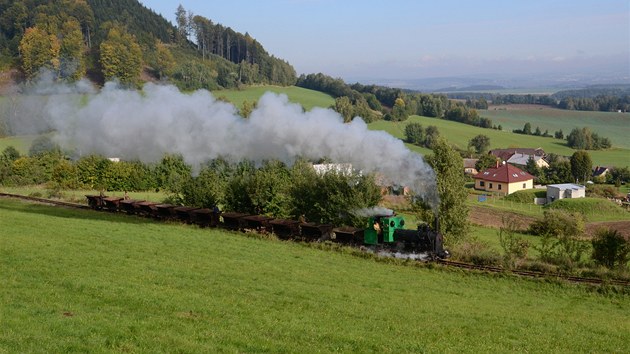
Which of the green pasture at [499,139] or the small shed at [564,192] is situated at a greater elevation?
the green pasture at [499,139]

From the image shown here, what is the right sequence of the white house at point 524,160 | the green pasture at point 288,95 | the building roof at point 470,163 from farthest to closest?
the green pasture at point 288,95
the white house at point 524,160
the building roof at point 470,163

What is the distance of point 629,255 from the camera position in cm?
2895

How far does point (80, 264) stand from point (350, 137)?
15804mm

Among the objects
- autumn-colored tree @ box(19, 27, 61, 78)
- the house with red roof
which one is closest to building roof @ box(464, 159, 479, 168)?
the house with red roof

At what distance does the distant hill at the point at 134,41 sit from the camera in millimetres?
77375

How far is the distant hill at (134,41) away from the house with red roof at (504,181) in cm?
5535

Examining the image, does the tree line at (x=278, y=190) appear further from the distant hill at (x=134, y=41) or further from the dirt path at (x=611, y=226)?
the distant hill at (x=134, y=41)

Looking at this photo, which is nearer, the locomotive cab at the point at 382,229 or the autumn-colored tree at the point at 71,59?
the locomotive cab at the point at 382,229

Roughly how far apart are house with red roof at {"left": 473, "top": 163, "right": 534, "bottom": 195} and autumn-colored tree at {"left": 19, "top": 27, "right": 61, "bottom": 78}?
203 ft

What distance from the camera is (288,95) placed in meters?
134

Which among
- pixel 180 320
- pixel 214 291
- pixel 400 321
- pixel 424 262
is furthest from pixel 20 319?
pixel 424 262

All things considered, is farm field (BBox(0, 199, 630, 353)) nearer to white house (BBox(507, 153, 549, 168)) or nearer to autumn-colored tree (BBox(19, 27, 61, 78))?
autumn-colored tree (BBox(19, 27, 61, 78))

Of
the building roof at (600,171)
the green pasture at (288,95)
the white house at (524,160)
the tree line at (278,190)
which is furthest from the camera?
the green pasture at (288,95)

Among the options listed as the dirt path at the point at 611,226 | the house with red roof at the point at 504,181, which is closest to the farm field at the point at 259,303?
the dirt path at the point at 611,226
